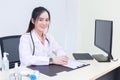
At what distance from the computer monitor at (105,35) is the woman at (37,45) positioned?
1.42ft

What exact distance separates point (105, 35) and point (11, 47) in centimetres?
103

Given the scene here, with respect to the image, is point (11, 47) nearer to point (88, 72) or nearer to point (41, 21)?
point (41, 21)

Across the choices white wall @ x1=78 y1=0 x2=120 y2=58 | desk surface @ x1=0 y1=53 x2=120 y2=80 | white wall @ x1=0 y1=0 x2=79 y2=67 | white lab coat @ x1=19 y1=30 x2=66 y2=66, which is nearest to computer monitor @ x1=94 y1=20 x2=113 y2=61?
desk surface @ x1=0 y1=53 x2=120 y2=80

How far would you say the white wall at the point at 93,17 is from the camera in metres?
3.11

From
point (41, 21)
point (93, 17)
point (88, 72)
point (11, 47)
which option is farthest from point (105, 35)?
point (93, 17)

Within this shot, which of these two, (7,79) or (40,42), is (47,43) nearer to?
(40,42)

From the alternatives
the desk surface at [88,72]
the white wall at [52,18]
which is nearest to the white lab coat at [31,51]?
the desk surface at [88,72]

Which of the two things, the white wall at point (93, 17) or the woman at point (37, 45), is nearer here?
the woman at point (37, 45)

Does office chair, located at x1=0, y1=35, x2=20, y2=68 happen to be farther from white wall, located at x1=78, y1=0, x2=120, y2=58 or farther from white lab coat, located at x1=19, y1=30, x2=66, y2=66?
white wall, located at x1=78, y1=0, x2=120, y2=58

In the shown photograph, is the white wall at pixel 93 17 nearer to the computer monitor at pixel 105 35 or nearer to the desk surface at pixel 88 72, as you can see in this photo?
the computer monitor at pixel 105 35

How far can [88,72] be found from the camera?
1.72m

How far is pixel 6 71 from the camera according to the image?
4.82 ft

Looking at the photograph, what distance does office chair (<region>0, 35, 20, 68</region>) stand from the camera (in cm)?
217

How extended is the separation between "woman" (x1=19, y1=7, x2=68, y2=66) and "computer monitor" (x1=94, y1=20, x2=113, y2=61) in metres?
0.43
